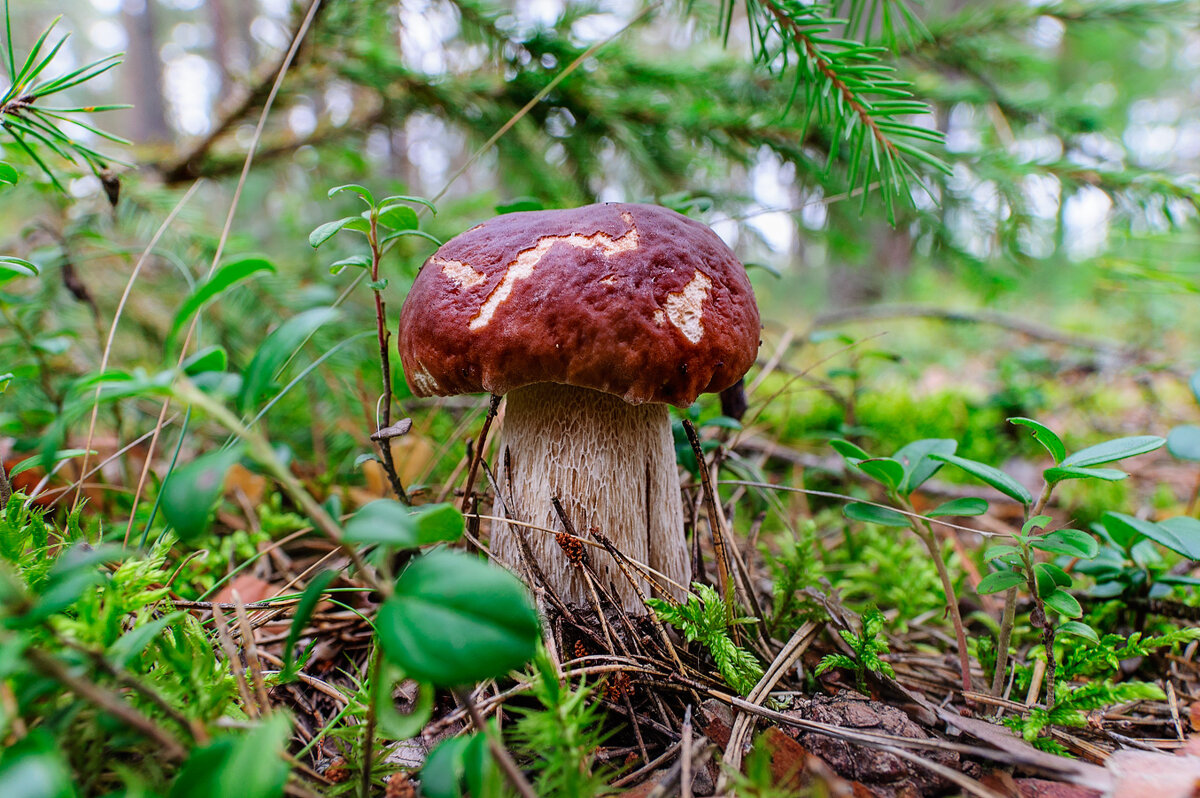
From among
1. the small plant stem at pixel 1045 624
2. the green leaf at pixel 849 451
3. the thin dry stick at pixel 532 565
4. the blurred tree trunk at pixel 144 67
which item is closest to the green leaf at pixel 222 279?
the thin dry stick at pixel 532 565

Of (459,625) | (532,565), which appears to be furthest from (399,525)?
(532,565)

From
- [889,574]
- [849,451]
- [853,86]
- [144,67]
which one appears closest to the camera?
[849,451]

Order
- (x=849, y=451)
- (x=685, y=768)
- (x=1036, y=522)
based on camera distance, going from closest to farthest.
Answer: (x=685, y=768), (x=1036, y=522), (x=849, y=451)

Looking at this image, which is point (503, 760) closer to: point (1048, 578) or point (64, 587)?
point (64, 587)

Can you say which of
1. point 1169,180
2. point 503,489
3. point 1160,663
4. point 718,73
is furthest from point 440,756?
point 718,73

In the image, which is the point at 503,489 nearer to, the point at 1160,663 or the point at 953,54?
the point at 1160,663

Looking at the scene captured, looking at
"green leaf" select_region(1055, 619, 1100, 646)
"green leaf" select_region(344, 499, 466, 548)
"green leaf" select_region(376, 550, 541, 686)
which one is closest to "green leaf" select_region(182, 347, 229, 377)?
"green leaf" select_region(344, 499, 466, 548)
